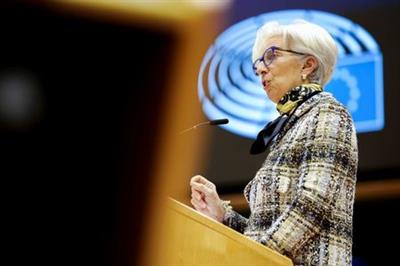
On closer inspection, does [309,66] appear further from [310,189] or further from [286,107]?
[310,189]

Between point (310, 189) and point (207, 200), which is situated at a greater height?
point (310, 189)

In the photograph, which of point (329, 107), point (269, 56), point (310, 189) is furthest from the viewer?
point (269, 56)

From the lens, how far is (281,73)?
64.0 inches

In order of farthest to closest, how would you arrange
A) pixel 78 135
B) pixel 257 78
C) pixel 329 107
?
1. pixel 257 78
2. pixel 329 107
3. pixel 78 135

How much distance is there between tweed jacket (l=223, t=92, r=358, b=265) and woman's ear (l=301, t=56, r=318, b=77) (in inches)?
5.7

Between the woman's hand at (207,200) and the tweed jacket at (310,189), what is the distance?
13cm

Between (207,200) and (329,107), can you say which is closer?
(329,107)

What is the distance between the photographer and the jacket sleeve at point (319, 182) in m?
1.27

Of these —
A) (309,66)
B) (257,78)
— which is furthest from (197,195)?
(257,78)

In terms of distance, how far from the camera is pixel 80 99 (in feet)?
0.79

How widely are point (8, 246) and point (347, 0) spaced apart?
11.3ft

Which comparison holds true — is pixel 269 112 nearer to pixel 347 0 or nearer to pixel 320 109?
pixel 347 0

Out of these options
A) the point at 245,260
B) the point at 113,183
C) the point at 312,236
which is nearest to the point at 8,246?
the point at 113,183

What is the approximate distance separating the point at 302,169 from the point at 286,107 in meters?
0.21
